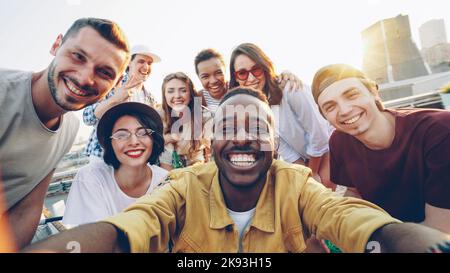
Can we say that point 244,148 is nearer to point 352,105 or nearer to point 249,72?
point 352,105

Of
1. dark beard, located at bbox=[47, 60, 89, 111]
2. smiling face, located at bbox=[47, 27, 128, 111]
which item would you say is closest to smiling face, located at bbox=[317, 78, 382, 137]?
smiling face, located at bbox=[47, 27, 128, 111]

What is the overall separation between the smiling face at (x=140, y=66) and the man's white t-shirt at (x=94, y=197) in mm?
991

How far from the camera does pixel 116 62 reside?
1.89 metres

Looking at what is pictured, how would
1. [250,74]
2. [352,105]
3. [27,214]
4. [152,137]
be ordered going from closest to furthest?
1. [352,105]
2. [27,214]
3. [152,137]
4. [250,74]

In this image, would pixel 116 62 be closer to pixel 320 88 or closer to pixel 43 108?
pixel 43 108

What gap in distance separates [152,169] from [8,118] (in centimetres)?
103

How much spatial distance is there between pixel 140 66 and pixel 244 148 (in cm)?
164

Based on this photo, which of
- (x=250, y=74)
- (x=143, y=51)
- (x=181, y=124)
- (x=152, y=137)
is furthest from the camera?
(x=181, y=124)

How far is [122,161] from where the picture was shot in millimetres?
2049

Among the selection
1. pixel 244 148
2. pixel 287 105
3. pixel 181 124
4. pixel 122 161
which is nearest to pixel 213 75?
pixel 181 124

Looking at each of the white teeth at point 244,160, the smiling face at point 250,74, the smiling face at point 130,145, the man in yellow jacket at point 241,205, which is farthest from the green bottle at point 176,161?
the white teeth at point 244,160

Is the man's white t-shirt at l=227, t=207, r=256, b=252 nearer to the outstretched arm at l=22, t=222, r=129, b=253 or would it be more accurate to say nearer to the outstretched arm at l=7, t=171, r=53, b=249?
the outstretched arm at l=22, t=222, r=129, b=253

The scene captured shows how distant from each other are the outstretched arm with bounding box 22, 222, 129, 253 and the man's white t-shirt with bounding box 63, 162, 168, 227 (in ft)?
2.41
